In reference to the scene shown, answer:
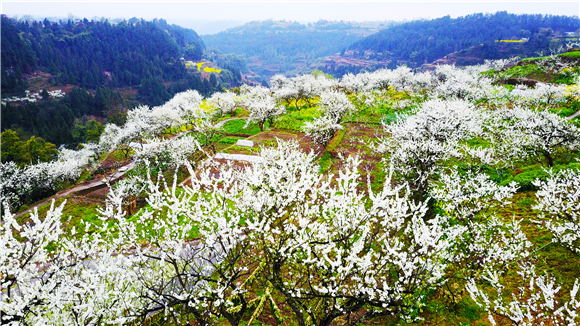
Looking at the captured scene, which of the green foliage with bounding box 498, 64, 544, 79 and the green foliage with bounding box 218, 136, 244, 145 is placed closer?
the green foliage with bounding box 218, 136, 244, 145

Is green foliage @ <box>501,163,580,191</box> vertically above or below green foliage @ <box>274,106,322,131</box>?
above

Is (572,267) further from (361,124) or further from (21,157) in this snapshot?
(21,157)

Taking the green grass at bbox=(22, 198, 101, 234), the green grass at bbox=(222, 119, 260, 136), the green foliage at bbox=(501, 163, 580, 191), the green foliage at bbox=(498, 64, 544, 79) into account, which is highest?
the green foliage at bbox=(498, 64, 544, 79)

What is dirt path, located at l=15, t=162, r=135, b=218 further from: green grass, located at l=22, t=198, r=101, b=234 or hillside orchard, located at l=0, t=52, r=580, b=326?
green grass, located at l=22, t=198, r=101, b=234

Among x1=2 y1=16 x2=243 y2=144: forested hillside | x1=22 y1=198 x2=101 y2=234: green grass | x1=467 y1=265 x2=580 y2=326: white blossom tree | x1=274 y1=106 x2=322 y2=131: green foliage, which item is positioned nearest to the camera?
x1=467 y1=265 x2=580 y2=326: white blossom tree

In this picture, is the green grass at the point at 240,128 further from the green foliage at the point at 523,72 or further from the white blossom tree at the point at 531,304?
the green foliage at the point at 523,72

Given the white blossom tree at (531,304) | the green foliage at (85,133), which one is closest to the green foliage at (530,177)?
the white blossom tree at (531,304)

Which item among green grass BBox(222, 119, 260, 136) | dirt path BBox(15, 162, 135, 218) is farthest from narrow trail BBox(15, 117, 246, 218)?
green grass BBox(222, 119, 260, 136)

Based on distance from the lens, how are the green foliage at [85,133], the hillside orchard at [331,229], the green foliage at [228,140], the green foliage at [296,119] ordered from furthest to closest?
the green foliage at [85,133] < the green foliage at [296,119] < the green foliage at [228,140] < the hillside orchard at [331,229]

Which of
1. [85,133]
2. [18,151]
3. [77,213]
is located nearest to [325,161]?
[77,213]
